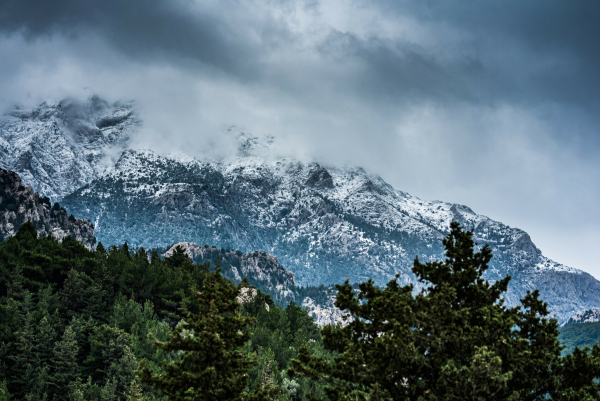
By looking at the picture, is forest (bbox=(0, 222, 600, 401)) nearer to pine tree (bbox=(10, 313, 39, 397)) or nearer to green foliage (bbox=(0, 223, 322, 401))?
green foliage (bbox=(0, 223, 322, 401))

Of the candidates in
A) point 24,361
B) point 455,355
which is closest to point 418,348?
point 455,355

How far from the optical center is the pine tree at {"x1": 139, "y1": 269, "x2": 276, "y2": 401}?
19.9 meters

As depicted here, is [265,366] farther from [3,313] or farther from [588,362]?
[588,362]

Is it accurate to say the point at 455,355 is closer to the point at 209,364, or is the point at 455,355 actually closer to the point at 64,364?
the point at 209,364

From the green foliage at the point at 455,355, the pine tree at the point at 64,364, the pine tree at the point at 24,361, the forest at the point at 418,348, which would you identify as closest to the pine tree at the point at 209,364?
the forest at the point at 418,348

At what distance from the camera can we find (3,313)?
5259 centimetres

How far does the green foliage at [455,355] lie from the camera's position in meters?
17.3

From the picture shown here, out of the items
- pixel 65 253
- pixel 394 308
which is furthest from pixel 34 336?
pixel 394 308

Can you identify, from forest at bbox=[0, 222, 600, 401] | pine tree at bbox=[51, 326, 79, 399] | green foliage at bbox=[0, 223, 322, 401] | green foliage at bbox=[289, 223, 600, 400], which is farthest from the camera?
pine tree at bbox=[51, 326, 79, 399]

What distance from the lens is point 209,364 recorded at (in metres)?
20.5

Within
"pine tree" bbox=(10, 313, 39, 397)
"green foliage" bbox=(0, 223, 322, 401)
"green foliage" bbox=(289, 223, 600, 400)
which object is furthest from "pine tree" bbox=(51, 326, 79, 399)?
"green foliage" bbox=(289, 223, 600, 400)

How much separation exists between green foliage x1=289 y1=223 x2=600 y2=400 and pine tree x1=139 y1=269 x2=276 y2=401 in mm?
2790

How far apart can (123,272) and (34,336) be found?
1119 inches

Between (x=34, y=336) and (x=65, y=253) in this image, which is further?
(x=65, y=253)
